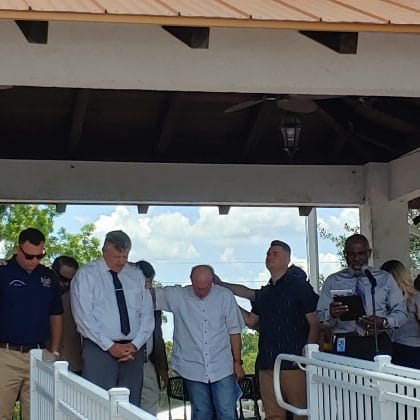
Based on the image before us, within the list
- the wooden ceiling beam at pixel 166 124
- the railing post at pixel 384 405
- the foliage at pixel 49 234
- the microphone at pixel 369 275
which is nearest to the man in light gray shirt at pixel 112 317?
the microphone at pixel 369 275

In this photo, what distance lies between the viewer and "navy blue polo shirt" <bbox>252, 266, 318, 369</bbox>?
6172 millimetres

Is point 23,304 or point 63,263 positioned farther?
point 63,263

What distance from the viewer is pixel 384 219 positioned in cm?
909

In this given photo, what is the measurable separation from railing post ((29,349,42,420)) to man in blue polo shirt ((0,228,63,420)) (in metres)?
0.25

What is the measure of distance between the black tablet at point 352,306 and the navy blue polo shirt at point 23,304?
1923 millimetres

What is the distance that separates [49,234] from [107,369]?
34.9ft

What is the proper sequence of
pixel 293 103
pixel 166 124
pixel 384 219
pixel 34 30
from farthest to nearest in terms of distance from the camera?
1. pixel 384 219
2. pixel 166 124
3. pixel 293 103
4. pixel 34 30

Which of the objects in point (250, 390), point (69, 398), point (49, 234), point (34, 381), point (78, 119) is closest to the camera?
point (69, 398)

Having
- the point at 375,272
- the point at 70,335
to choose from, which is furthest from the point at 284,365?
the point at 70,335

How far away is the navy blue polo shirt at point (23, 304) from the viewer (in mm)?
5617

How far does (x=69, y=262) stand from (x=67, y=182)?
2000 mm

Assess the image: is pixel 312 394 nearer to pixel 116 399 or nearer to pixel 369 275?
pixel 369 275

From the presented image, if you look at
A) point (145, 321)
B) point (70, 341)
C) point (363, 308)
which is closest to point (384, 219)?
point (363, 308)

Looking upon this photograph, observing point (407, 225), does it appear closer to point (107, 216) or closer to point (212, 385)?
point (212, 385)
